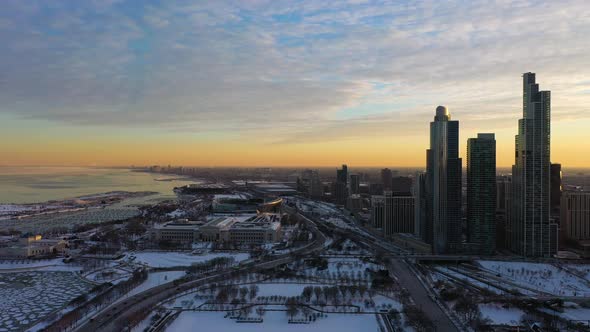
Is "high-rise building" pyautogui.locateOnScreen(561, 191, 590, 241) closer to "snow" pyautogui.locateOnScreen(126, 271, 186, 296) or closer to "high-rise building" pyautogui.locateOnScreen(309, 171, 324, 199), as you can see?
"snow" pyautogui.locateOnScreen(126, 271, 186, 296)

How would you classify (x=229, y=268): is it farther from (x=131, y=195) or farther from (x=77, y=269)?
(x=131, y=195)

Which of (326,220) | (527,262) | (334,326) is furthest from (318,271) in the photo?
(326,220)

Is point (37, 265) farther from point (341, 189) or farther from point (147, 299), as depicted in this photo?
point (341, 189)

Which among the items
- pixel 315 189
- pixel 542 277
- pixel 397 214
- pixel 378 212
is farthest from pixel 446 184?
pixel 315 189

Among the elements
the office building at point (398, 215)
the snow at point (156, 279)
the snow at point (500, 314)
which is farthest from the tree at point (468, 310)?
the office building at point (398, 215)

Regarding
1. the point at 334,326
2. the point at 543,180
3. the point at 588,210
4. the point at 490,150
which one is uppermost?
the point at 490,150

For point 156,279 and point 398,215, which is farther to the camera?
point 398,215
